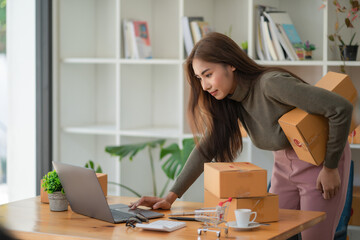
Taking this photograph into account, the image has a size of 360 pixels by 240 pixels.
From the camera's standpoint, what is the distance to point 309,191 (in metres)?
2.10

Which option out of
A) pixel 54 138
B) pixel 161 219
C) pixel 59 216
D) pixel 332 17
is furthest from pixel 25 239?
pixel 332 17

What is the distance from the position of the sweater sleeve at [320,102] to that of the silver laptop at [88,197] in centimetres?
63

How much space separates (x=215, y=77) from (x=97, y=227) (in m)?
0.72

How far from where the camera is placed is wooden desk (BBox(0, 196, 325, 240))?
163 cm

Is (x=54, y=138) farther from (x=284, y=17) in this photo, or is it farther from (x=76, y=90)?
(x=284, y=17)

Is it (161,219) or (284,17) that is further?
(284,17)

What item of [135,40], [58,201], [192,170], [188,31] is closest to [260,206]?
[192,170]

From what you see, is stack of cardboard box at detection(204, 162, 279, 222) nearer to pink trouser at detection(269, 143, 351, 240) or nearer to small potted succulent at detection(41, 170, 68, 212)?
pink trouser at detection(269, 143, 351, 240)

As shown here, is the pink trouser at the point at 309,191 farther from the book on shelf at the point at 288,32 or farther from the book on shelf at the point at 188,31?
the book on shelf at the point at 188,31

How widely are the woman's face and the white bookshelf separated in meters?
1.25

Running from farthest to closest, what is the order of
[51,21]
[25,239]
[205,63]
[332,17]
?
[51,21]
[332,17]
[205,63]
[25,239]

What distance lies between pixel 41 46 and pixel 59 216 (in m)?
1.94

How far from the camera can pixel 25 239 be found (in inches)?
68.1

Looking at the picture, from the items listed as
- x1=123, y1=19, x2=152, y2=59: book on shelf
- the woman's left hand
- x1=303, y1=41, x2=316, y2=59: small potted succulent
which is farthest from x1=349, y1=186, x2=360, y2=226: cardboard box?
x1=123, y1=19, x2=152, y2=59: book on shelf
